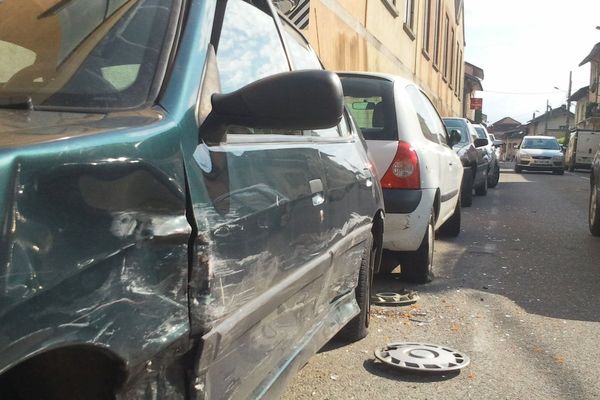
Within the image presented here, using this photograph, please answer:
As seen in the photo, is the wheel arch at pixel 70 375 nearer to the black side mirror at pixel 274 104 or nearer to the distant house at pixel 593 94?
the black side mirror at pixel 274 104

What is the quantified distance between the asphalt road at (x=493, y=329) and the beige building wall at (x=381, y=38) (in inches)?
199

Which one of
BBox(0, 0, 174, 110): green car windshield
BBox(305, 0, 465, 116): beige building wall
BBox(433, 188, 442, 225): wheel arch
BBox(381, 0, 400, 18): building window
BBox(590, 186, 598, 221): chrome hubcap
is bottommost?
BBox(590, 186, 598, 221): chrome hubcap

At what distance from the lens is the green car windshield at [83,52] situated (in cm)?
179

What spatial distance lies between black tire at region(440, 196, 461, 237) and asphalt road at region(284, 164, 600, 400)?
19cm

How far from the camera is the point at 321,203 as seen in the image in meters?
2.78

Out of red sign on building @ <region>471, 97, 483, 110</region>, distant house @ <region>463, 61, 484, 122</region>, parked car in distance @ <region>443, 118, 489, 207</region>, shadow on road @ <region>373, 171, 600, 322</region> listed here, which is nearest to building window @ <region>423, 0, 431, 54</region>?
parked car in distance @ <region>443, 118, 489, 207</region>

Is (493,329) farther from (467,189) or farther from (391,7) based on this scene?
(391,7)

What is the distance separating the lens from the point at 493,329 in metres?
4.57

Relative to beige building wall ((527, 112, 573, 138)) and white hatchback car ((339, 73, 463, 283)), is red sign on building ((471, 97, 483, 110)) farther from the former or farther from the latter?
white hatchback car ((339, 73, 463, 283))

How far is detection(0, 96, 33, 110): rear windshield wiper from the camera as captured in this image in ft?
5.39

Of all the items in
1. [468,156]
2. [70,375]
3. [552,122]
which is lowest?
[552,122]

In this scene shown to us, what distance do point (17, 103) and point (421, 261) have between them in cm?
430

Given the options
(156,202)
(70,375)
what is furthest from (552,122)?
(70,375)

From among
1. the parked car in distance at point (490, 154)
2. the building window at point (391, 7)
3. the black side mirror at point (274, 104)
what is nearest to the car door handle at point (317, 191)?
the black side mirror at point (274, 104)
